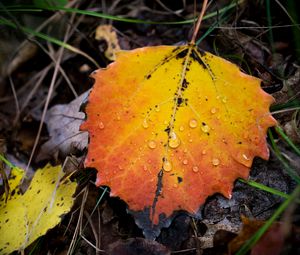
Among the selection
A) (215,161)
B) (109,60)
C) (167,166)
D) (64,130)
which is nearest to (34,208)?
(64,130)

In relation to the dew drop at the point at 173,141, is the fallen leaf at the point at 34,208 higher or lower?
lower

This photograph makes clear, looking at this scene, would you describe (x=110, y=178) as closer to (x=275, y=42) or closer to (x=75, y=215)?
(x=75, y=215)

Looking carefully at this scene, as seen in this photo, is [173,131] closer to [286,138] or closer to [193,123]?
[193,123]

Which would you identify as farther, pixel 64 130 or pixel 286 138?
pixel 64 130

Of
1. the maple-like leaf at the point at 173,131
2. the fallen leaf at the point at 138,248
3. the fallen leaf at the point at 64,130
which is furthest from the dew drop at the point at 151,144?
the fallen leaf at the point at 64,130

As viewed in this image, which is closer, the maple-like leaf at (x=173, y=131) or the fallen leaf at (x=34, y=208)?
the maple-like leaf at (x=173, y=131)

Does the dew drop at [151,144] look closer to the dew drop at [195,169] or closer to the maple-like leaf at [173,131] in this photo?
the maple-like leaf at [173,131]
